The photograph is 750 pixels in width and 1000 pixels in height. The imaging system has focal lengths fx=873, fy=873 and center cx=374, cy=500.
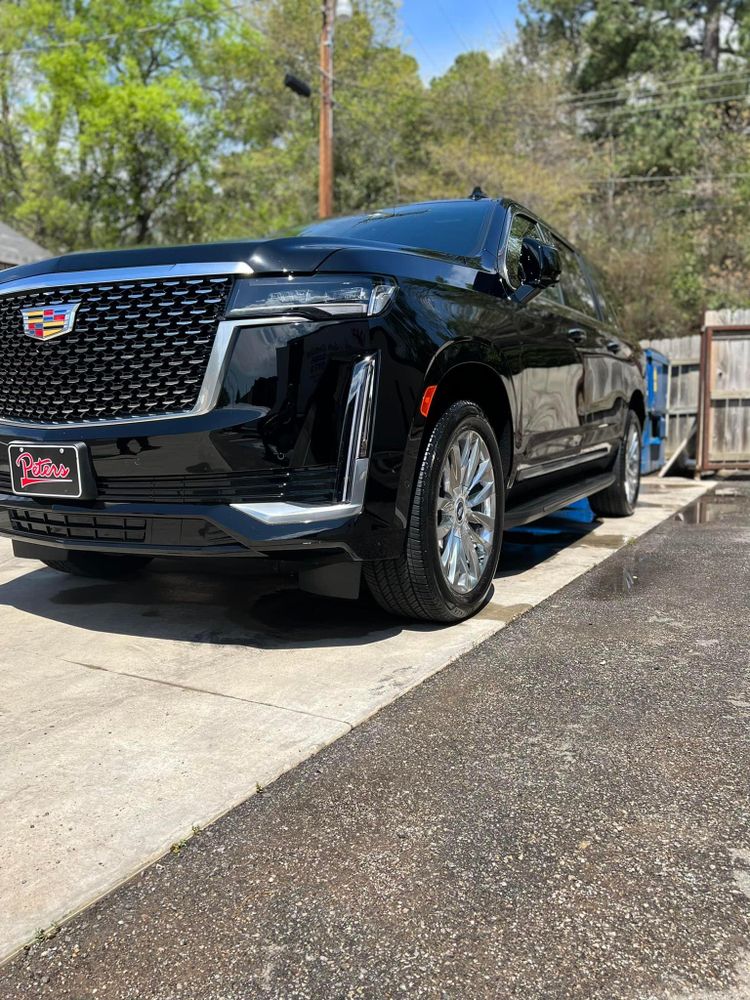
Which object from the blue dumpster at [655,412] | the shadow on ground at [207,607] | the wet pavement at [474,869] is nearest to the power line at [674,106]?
the blue dumpster at [655,412]

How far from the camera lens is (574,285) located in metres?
5.49

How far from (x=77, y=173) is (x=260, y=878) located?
104 ft

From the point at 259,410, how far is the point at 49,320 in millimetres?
895

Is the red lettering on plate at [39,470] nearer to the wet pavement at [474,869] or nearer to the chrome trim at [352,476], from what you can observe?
the chrome trim at [352,476]

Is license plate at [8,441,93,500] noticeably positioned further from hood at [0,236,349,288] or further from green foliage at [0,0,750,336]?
green foliage at [0,0,750,336]

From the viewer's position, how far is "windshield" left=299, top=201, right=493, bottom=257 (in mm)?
4051

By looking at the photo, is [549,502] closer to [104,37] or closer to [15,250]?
[15,250]

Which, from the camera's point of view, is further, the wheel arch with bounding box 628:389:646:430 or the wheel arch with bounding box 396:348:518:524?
the wheel arch with bounding box 628:389:646:430

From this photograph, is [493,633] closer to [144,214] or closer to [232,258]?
[232,258]

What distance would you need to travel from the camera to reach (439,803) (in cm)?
212

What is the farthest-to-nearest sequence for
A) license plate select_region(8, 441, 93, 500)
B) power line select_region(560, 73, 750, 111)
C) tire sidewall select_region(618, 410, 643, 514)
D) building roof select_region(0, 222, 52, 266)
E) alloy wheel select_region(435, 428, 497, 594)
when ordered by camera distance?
power line select_region(560, 73, 750, 111), building roof select_region(0, 222, 52, 266), tire sidewall select_region(618, 410, 643, 514), alloy wheel select_region(435, 428, 497, 594), license plate select_region(8, 441, 93, 500)

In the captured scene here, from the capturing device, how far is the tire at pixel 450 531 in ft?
10.6

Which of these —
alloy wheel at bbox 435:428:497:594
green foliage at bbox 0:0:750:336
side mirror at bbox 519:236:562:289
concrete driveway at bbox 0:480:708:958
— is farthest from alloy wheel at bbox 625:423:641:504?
green foliage at bbox 0:0:750:336

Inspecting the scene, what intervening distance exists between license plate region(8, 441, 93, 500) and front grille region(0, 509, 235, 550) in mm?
89
